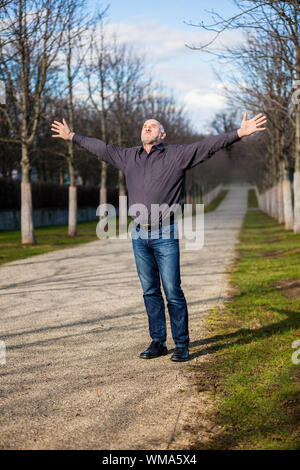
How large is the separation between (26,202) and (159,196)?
622 inches

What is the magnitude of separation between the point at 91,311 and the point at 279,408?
4127 millimetres

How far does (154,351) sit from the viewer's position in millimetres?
5578

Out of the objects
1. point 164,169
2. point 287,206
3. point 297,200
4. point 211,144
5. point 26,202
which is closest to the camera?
point 211,144

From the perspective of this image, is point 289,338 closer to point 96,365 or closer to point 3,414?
point 96,365

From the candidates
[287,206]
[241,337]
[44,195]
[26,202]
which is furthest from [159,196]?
[44,195]

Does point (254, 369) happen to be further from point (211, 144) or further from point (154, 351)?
point (211, 144)

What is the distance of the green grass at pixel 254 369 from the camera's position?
371 cm

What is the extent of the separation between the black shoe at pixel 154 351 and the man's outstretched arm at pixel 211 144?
168 cm

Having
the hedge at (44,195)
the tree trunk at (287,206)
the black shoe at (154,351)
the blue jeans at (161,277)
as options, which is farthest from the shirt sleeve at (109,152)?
the hedge at (44,195)

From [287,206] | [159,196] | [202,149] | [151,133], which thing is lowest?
[287,206]

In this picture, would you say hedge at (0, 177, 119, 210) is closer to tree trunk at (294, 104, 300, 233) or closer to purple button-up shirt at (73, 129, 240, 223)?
tree trunk at (294, 104, 300, 233)

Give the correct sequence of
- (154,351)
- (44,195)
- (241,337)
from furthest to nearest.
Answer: (44,195)
(241,337)
(154,351)

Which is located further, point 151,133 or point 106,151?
point 106,151

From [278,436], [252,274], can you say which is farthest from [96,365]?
[252,274]
